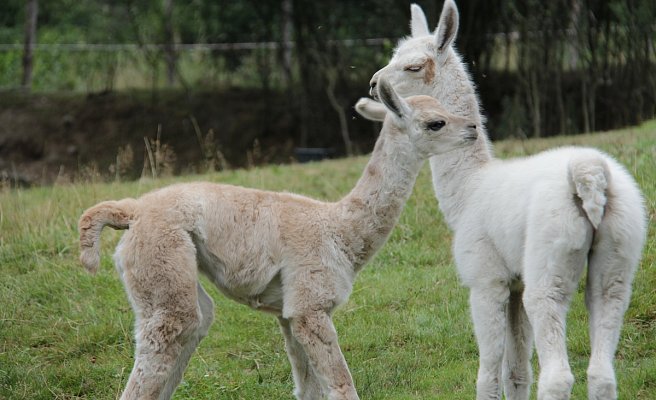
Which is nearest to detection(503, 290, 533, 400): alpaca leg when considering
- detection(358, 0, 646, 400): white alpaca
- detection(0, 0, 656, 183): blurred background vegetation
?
detection(358, 0, 646, 400): white alpaca

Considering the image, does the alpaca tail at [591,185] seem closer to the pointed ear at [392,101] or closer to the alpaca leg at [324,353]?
the pointed ear at [392,101]

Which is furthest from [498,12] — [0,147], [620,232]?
[620,232]

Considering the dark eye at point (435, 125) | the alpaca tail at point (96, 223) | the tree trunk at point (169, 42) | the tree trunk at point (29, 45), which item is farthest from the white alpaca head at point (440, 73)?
the tree trunk at point (29, 45)

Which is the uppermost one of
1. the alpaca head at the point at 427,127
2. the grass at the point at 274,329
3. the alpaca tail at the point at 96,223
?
the alpaca head at the point at 427,127

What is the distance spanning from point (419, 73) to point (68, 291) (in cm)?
381

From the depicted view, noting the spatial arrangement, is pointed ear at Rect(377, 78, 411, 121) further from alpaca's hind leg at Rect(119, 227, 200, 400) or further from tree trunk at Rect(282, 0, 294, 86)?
tree trunk at Rect(282, 0, 294, 86)

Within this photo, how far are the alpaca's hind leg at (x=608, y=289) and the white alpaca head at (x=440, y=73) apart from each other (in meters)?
1.68

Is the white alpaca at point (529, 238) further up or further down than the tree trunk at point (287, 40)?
further down

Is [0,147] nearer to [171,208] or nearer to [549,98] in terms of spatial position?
[549,98]

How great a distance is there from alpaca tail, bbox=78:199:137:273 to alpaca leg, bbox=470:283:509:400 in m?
2.00

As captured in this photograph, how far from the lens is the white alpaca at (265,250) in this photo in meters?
5.03

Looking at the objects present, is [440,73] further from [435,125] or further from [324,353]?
[324,353]

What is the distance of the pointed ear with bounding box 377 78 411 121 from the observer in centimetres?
534

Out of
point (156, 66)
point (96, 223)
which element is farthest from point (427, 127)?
point (156, 66)
